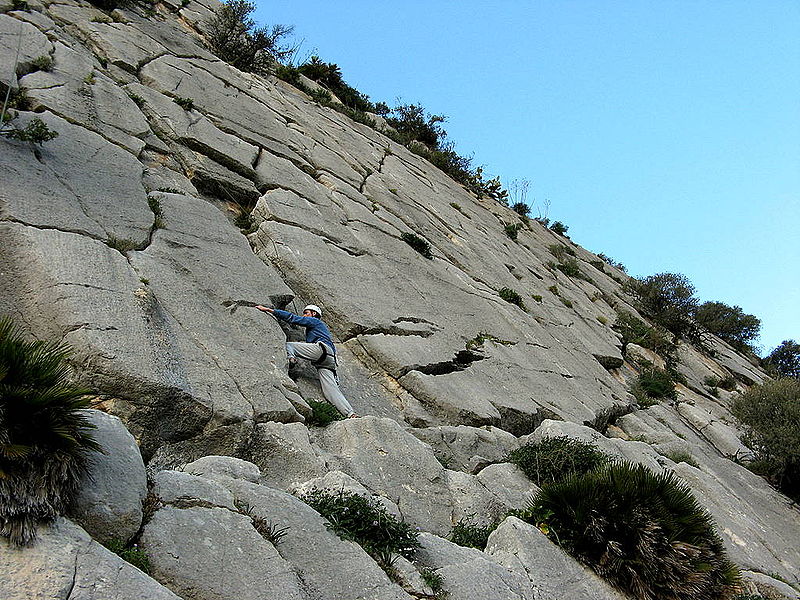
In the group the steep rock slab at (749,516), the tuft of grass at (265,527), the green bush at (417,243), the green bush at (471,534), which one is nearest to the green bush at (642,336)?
the steep rock slab at (749,516)

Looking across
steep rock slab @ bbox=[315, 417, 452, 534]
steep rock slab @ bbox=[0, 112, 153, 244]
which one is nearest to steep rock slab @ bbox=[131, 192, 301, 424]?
steep rock slab @ bbox=[0, 112, 153, 244]

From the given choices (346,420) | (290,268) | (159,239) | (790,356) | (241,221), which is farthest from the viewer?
(790,356)

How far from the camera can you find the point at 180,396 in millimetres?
7363

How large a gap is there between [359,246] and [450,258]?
4.59 m

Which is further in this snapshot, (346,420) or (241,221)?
(241,221)

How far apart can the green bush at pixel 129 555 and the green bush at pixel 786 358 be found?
4041 centimetres

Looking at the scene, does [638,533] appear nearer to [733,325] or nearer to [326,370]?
[326,370]

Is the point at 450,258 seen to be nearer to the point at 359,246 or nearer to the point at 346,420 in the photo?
the point at 359,246

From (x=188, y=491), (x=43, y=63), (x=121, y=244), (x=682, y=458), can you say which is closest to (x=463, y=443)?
(x=188, y=491)

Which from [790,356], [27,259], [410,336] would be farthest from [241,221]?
[790,356]

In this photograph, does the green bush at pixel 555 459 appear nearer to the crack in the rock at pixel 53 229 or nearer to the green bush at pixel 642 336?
the crack in the rock at pixel 53 229

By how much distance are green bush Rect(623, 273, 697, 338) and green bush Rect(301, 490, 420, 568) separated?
2477cm

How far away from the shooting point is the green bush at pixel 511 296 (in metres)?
18.2

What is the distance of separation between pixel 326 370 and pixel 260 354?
48.7 inches
